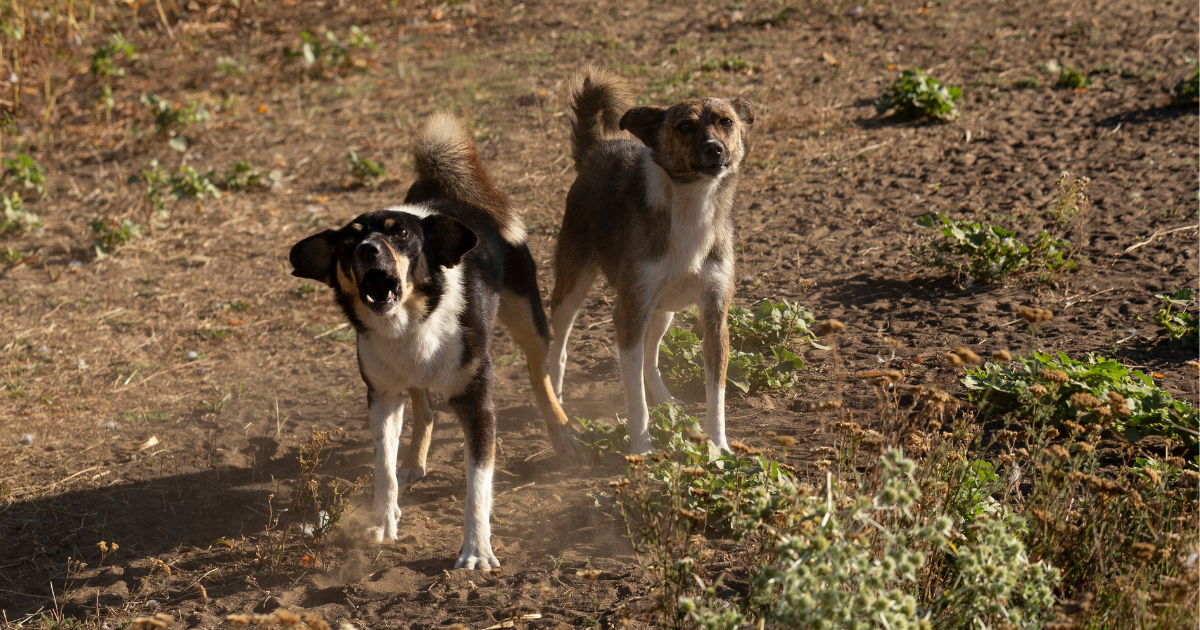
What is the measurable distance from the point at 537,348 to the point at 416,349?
3.87 ft

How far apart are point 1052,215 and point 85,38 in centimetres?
1247

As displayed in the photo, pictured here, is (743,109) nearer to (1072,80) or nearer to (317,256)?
(317,256)

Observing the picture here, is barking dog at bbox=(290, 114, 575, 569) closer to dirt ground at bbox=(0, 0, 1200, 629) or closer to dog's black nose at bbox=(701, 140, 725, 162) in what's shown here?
dirt ground at bbox=(0, 0, 1200, 629)

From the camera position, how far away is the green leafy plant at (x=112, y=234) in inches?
313

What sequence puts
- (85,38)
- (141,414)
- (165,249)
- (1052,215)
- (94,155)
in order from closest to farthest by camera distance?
(141,414) < (1052,215) < (165,249) < (94,155) < (85,38)

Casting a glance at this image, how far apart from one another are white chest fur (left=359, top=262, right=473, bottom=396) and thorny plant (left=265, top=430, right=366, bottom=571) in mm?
375

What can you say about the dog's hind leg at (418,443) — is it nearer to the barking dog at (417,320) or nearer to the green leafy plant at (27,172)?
the barking dog at (417,320)

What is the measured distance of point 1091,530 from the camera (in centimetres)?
310

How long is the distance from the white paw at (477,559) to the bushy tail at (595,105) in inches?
101

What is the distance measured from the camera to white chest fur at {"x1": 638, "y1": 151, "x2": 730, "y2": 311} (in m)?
4.54

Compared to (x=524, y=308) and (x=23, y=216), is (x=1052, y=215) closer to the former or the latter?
(x=524, y=308)

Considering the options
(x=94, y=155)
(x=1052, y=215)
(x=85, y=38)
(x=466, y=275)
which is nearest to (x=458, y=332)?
(x=466, y=275)

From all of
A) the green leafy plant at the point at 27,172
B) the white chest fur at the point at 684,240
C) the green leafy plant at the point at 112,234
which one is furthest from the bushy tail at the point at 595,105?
the green leafy plant at the point at 27,172

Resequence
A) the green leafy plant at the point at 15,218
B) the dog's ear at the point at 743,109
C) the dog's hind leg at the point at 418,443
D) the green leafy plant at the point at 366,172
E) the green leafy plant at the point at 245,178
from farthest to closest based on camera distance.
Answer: the green leafy plant at the point at 245,178 < the green leafy plant at the point at 366,172 < the green leafy plant at the point at 15,218 < the dog's hind leg at the point at 418,443 < the dog's ear at the point at 743,109
